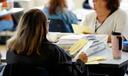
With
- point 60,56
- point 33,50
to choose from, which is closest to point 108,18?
point 60,56

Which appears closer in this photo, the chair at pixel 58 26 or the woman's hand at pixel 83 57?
the woman's hand at pixel 83 57

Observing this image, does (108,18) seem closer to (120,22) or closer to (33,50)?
(120,22)

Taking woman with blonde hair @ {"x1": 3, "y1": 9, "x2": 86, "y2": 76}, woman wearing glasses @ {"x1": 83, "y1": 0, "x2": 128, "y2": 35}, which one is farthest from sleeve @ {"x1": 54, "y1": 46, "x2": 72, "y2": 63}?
woman wearing glasses @ {"x1": 83, "y1": 0, "x2": 128, "y2": 35}

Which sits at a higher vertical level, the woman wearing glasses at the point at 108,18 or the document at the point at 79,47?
the woman wearing glasses at the point at 108,18

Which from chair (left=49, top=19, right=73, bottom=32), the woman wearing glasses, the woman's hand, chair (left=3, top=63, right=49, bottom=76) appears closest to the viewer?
chair (left=3, top=63, right=49, bottom=76)

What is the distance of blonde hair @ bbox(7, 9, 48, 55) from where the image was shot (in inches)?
80.0

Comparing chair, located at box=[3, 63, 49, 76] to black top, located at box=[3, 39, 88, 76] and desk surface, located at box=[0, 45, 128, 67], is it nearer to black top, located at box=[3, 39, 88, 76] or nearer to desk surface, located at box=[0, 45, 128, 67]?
black top, located at box=[3, 39, 88, 76]

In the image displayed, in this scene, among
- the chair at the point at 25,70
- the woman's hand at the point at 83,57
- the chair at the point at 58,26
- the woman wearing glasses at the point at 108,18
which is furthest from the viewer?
the chair at the point at 58,26

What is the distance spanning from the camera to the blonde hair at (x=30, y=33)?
2.03 m

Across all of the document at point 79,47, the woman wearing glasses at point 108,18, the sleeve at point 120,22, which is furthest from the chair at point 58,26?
the document at point 79,47

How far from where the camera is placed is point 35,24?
2.05m

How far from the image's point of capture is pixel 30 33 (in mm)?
2045

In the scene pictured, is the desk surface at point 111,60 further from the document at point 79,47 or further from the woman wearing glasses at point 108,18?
the woman wearing glasses at point 108,18

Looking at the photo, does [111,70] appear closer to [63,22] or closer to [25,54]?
[25,54]
